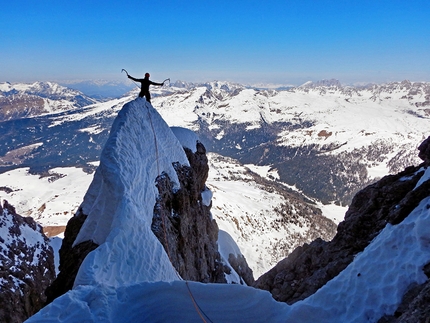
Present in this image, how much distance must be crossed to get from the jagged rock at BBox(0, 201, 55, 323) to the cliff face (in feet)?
36.4

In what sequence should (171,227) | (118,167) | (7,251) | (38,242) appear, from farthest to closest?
(38,242), (7,251), (171,227), (118,167)

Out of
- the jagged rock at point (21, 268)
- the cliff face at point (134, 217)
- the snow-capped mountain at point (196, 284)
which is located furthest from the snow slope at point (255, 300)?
the jagged rock at point (21, 268)

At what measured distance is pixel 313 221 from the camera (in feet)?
409

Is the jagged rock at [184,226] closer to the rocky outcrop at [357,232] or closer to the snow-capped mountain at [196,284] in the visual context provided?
the snow-capped mountain at [196,284]

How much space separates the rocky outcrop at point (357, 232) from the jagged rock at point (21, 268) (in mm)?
20450

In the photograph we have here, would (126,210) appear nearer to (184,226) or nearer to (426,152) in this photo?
(184,226)

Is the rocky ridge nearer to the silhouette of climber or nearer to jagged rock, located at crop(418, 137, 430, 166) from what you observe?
jagged rock, located at crop(418, 137, 430, 166)

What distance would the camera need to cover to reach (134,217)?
1229cm

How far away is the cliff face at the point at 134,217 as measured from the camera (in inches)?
411

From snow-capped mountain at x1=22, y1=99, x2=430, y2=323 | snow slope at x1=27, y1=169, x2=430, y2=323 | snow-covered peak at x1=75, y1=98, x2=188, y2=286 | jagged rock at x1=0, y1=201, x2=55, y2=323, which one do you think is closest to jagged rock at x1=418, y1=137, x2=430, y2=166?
snow-capped mountain at x1=22, y1=99, x2=430, y2=323

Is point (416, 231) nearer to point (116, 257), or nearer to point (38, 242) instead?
point (116, 257)

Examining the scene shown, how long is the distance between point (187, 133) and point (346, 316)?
28399 mm

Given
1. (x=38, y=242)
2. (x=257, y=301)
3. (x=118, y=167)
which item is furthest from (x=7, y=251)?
(x=257, y=301)

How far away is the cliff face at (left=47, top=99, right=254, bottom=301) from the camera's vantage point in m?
10.4
